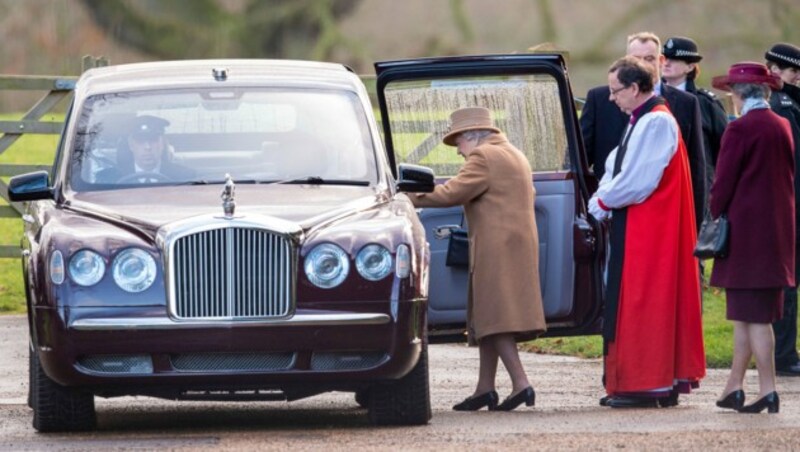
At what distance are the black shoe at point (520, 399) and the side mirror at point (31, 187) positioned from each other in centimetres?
240

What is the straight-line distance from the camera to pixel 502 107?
10594mm

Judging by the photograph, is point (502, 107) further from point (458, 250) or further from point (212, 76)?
point (212, 76)

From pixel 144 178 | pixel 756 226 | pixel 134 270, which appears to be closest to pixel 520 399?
pixel 756 226

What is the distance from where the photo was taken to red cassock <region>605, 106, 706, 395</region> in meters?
10.1

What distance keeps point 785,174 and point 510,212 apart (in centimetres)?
131

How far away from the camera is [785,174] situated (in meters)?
10.0

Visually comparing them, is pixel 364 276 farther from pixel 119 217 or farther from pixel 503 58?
pixel 503 58

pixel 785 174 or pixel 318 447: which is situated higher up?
pixel 785 174

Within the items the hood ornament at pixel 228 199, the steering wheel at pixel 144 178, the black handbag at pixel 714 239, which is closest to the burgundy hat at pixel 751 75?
the black handbag at pixel 714 239

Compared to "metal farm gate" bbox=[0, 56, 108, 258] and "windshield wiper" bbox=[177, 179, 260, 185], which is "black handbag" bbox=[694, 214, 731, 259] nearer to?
"windshield wiper" bbox=[177, 179, 260, 185]

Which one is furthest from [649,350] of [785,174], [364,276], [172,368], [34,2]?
[34,2]

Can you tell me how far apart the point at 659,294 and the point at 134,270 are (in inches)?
107

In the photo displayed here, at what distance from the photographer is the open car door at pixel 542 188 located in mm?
10375

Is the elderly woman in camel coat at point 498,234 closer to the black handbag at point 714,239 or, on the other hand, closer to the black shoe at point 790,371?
the black handbag at point 714,239
